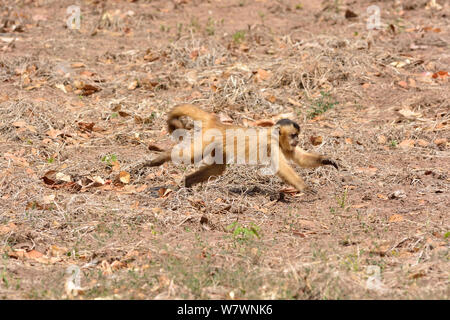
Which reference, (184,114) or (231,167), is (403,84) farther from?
(184,114)

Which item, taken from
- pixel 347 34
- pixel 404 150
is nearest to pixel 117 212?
pixel 404 150

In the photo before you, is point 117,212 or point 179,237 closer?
point 179,237

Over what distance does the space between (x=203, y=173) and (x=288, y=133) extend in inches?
44.2

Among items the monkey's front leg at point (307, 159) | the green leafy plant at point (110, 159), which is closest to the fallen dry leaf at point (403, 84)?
the monkey's front leg at point (307, 159)

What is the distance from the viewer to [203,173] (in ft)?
24.9

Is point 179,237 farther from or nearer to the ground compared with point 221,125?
nearer to the ground

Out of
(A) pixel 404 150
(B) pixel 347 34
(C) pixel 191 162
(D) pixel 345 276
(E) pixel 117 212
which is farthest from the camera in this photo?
(B) pixel 347 34

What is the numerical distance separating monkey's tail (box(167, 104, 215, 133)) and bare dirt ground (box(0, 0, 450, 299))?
25.3 inches

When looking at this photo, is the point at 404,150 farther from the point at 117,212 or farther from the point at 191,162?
the point at 117,212

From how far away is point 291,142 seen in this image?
7.62 metres

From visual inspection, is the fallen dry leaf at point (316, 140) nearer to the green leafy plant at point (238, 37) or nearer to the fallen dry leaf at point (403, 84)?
the fallen dry leaf at point (403, 84)

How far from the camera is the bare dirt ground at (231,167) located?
5.41m
